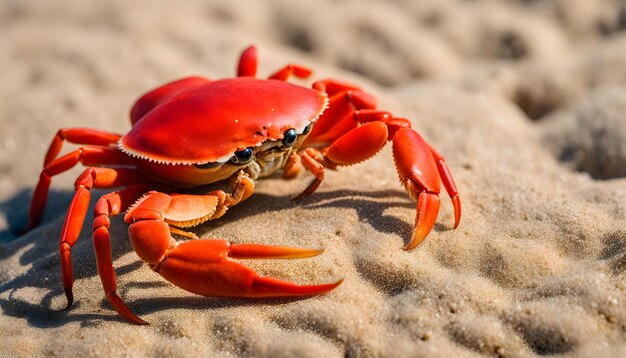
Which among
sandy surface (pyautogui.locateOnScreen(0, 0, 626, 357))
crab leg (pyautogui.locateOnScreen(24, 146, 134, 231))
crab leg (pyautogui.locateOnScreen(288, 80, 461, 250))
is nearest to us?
sandy surface (pyautogui.locateOnScreen(0, 0, 626, 357))

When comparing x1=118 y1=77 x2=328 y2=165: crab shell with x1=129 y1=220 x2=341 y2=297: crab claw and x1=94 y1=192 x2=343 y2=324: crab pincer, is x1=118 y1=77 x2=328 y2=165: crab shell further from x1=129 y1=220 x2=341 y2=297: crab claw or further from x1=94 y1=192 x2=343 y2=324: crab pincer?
x1=129 y1=220 x2=341 y2=297: crab claw


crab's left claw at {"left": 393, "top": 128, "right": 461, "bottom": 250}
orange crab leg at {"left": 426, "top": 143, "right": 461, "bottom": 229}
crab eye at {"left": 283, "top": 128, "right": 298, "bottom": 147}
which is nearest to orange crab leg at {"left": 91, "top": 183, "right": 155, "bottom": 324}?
crab eye at {"left": 283, "top": 128, "right": 298, "bottom": 147}

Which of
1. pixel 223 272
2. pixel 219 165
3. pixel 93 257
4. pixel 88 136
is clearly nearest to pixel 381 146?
pixel 219 165

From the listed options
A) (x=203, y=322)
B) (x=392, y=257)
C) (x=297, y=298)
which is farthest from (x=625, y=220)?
(x=203, y=322)

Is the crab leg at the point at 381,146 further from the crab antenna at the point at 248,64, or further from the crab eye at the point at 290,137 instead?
→ the crab antenna at the point at 248,64

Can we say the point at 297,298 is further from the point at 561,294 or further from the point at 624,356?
the point at 624,356

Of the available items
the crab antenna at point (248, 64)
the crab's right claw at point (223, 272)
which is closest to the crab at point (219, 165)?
the crab's right claw at point (223, 272)

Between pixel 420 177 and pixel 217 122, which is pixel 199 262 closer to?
pixel 217 122
